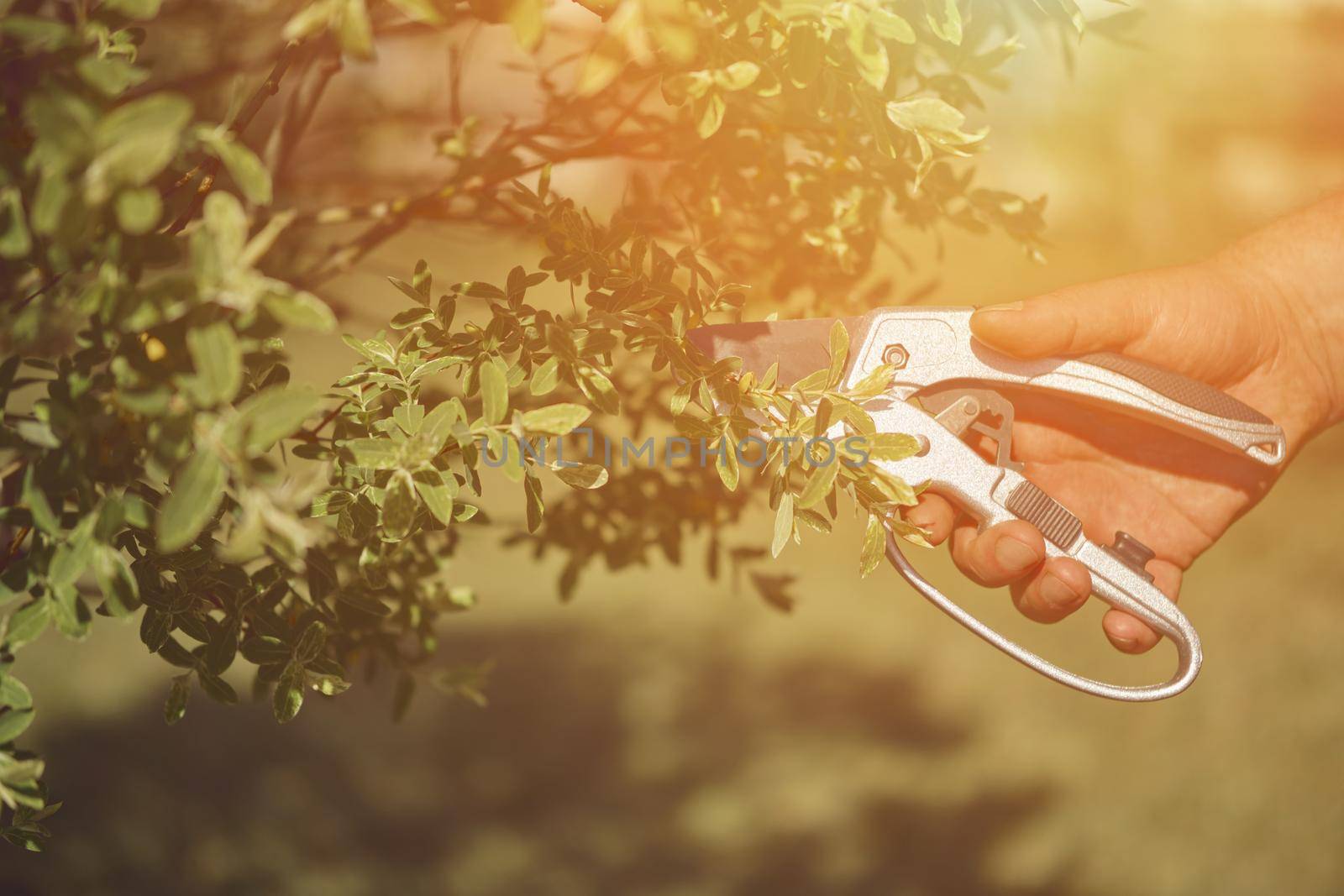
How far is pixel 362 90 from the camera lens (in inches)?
197

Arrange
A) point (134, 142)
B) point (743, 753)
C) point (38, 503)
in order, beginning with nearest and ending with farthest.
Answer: point (134, 142) → point (38, 503) → point (743, 753)

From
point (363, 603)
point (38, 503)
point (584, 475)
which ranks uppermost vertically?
point (38, 503)

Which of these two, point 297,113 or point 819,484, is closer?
point 819,484

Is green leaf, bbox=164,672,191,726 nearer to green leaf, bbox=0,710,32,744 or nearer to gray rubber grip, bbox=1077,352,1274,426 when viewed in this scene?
green leaf, bbox=0,710,32,744

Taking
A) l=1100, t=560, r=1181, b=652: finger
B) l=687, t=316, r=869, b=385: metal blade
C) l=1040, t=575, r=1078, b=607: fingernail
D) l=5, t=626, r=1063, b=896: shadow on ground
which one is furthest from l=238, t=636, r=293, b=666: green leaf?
l=5, t=626, r=1063, b=896: shadow on ground

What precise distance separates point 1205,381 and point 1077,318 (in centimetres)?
95

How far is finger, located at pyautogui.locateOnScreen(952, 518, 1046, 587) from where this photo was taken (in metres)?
2.05

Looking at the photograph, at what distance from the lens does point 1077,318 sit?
2064 mm

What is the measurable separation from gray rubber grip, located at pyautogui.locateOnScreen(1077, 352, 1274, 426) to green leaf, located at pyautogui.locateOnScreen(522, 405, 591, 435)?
1.28m

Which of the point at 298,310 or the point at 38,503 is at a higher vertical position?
the point at 298,310

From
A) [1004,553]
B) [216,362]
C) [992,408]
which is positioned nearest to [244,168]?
[216,362]

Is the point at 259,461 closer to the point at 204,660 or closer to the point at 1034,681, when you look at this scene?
the point at 204,660

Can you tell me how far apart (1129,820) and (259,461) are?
3.97 m

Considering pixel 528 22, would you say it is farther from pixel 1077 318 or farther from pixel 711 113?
pixel 1077 318
